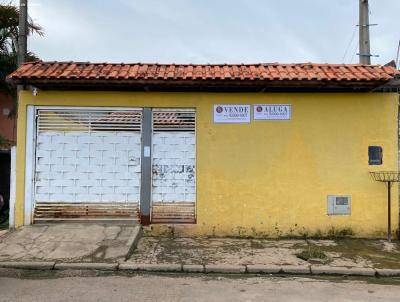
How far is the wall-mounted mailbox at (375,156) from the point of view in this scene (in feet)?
31.1

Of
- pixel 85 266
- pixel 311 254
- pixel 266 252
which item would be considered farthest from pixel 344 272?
pixel 85 266

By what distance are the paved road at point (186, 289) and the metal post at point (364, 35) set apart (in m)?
8.46

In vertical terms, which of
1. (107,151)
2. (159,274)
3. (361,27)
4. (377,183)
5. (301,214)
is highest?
(361,27)

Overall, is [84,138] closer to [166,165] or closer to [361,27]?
[166,165]

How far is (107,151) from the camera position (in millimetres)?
9516

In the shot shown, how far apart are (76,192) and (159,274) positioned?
325 centimetres

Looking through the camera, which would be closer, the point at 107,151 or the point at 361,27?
the point at 107,151

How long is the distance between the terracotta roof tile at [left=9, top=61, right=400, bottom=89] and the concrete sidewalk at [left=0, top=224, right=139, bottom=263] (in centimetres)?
284

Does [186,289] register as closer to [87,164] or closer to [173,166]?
[173,166]

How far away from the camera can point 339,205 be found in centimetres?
941

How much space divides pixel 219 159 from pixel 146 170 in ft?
4.89

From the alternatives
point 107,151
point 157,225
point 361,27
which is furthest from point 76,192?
point 361,27

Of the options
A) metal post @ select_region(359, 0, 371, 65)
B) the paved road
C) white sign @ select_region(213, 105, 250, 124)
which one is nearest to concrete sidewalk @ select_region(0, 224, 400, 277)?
the paved road

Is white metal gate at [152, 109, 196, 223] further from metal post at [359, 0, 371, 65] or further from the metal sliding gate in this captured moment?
metal post at [359, 0, 371, 65]
